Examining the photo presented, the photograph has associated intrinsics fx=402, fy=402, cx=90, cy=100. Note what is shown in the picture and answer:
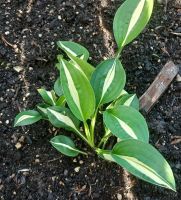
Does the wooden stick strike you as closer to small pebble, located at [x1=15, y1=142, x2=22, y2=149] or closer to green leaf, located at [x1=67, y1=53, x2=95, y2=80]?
green leaf, located at [x1=67, y1=53, x2=95, y2=80]

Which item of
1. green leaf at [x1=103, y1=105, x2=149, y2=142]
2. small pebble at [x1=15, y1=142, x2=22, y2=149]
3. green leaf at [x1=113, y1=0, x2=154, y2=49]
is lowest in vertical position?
small pebble at [x1=15, y1=142, x2=22, y2=149]

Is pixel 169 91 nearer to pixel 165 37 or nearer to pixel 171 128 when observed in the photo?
pixel 171 128

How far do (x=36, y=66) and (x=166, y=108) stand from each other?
1.67 feet

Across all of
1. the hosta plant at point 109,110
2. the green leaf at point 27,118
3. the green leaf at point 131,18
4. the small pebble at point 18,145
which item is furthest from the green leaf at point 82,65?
the small pebble at point 18,145

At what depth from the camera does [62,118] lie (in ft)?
4.01

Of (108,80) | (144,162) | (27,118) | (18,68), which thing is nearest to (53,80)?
(18,68)

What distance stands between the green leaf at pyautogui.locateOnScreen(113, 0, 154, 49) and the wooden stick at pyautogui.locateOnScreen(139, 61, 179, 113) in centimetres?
27

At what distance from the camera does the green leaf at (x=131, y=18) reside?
1.17 meters

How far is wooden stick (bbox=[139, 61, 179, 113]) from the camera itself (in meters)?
1.38

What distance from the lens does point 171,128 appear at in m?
1.36

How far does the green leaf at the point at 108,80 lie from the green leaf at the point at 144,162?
17 cm

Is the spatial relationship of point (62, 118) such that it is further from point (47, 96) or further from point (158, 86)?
point (158, 86)

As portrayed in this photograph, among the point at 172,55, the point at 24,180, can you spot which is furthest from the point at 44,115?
the point at 172,55

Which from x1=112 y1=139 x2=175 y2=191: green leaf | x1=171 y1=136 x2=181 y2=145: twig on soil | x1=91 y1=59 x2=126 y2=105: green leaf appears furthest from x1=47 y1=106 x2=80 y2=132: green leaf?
x1=171 y1=136 x2=181 y2=145: twig on soil
